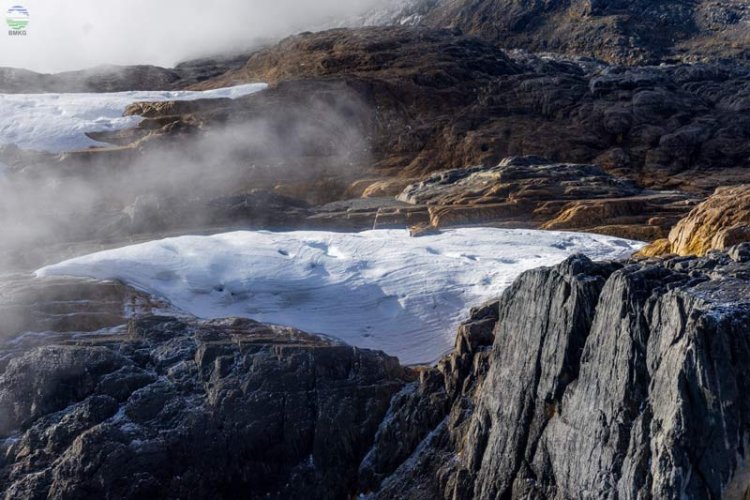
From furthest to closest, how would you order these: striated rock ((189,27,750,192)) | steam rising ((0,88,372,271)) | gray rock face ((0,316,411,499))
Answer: striated rock ((189,27,750,192)), steam rising ((0,88,372,271)), gray rock face ((0,316,411,499))

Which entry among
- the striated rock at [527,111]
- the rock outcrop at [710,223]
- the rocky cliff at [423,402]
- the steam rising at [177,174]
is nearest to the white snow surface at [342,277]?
the rocky cliff at [423,402]

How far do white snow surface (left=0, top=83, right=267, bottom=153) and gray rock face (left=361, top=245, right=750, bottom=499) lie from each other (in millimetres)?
26833

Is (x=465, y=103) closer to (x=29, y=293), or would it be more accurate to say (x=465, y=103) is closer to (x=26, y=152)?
(x=26, y=152)

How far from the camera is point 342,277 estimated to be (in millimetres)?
20859

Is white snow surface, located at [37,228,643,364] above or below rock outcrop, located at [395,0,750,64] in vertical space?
below

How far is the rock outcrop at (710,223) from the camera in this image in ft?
57.5

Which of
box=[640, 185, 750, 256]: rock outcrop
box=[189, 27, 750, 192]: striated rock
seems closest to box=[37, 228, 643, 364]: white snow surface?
box=[640, 185, 750, 256]: rock outcrop

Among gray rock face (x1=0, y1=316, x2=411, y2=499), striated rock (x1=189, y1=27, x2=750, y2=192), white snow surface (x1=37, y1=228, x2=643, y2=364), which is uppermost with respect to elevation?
striated rock (x1=189, y1=27, x2=750, y2=192)

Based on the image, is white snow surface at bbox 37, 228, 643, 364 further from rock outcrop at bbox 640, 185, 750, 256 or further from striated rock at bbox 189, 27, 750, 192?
striated rock at bbox 189, 27, 750, 192

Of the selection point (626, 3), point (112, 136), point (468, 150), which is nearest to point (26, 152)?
point (112, 136)

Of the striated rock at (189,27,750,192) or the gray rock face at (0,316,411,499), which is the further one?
the striated rock at (189,27,750,192)

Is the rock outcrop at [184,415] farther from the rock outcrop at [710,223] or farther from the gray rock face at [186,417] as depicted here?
the rock outcrop at [710,223]

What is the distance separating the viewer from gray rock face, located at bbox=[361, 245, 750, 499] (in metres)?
10.6

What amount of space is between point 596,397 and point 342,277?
9682mm
